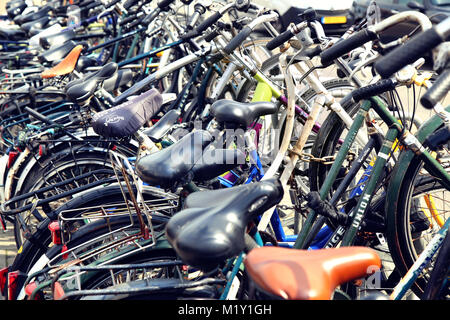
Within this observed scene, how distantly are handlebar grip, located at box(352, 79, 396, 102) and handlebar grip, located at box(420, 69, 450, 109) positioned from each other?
76 cm

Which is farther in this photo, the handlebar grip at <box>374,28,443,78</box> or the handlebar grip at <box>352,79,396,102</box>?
the handlebar grip at <box>352,79,396,102</box>

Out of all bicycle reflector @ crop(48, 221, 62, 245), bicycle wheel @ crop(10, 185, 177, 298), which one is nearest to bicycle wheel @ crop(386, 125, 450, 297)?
bicycle wheel @ crop(10, 185, 177, 298)

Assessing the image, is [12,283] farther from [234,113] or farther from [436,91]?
[436,91]

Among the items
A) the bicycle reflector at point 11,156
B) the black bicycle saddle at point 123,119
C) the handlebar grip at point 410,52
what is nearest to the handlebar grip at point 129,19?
Result: the bicycle reflector at point 11,156

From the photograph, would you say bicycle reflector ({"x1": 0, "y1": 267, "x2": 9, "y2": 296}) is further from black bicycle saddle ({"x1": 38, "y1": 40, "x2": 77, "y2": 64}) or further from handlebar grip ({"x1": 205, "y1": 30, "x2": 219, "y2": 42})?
black bicycle saddle ({"x1": 38, "y1": 40, "x2": 77, "y2": 64})

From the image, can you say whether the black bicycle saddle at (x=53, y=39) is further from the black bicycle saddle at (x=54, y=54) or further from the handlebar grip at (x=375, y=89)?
the handlebar grip at (x=375, y=89)

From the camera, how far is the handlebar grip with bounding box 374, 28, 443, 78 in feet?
4.82

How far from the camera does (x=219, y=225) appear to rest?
1.67 m

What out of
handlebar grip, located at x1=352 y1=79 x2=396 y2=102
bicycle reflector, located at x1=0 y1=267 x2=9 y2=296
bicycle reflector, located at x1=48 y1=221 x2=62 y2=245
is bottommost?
bicycle reflector, located at x1=0 y1=267 x2=9 y2=296

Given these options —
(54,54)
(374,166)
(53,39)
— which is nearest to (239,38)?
(374,166)

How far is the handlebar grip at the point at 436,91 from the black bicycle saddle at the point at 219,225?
1.95 feet
